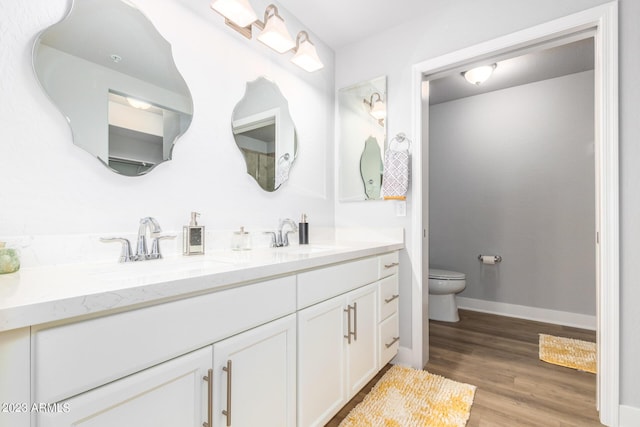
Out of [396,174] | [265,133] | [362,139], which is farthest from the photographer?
[362,139]

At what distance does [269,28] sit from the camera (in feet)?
5.33

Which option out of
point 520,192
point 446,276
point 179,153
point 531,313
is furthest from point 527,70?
point 179,153

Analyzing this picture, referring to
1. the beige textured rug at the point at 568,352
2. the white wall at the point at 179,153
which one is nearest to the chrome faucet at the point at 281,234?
the white wall at the point at 179,153

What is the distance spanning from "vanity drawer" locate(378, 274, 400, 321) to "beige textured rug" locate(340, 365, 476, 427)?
39 centimetres

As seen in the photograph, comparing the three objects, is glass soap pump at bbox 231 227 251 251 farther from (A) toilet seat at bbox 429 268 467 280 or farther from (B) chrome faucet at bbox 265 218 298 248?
(A) toilet seat at bbox 429 268 467 280

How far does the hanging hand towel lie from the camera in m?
1.96

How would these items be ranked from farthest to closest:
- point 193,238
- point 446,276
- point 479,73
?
Result: point 446,276 → point 479,73 → point 193,238

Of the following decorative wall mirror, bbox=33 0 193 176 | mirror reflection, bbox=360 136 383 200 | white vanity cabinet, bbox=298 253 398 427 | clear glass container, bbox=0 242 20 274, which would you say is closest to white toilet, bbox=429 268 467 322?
mirror reflection, bbox=360 136 383 200

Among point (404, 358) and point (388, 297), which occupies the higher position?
point (388, 297)

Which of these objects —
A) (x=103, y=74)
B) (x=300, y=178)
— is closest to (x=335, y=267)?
(x=300, y=178)

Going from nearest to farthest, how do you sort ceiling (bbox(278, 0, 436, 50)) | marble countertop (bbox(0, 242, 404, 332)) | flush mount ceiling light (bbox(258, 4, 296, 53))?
marble countertop (bbox(0, 242, 404, 332)), flush mount ceiling light (bbox(258, 4, 296, 53)), ceiling (bbox(278, 0, 436, 50))

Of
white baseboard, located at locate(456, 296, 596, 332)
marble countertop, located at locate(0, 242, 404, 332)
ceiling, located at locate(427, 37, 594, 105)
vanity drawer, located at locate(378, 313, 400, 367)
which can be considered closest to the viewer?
marble countertop, located at locate(0, 242, 404, 332)

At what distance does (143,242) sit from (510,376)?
221 centimetres

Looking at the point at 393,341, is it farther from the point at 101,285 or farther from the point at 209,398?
the point at 101,285
